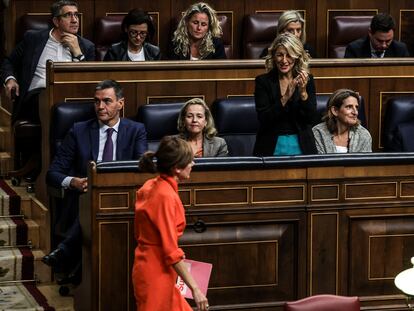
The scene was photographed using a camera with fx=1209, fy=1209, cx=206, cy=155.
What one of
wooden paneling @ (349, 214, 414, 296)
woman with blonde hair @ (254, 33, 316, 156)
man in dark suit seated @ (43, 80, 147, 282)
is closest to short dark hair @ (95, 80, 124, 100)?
man in dark suit seated @ (43, 80, 147, 282)

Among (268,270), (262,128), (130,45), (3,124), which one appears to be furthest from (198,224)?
(3,124)

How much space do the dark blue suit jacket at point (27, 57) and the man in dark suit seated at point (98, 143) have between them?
3.71ft

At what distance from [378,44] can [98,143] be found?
7.71 feet

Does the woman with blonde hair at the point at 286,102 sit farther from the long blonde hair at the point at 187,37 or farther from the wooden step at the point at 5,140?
the wooden step at the point at 5,140

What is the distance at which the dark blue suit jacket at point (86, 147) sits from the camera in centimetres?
667

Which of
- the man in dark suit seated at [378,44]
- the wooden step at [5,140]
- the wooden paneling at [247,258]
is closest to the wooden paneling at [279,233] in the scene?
the wooden paneling at [247,258]

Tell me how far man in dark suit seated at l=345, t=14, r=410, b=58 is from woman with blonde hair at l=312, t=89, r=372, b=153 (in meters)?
1.25

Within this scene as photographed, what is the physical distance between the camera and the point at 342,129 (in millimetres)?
6930

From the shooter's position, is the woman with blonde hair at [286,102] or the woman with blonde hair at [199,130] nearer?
the woman with blonde hair at [286,102]

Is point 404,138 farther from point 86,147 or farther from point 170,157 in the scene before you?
point 170,157

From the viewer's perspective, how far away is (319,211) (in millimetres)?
5910

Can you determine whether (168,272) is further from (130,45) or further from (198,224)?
(130,45)

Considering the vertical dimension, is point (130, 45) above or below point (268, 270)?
above

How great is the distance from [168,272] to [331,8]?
4.38 m
